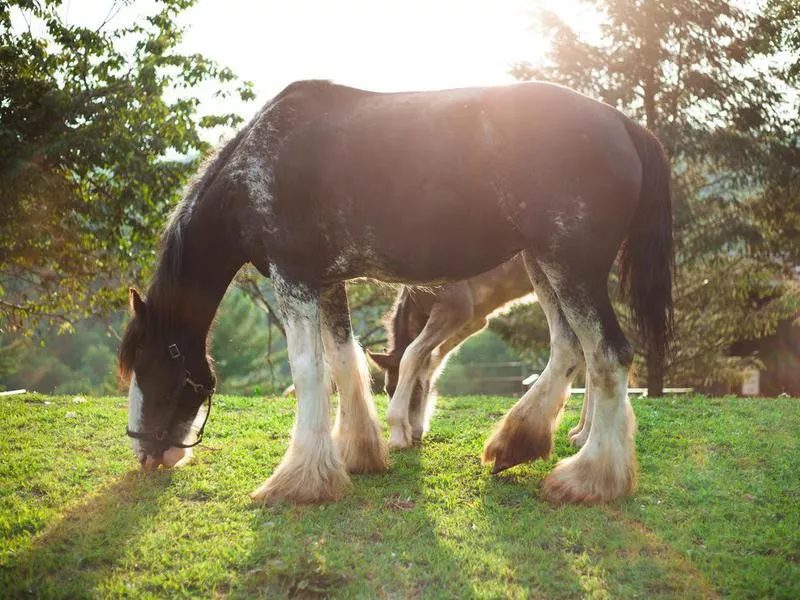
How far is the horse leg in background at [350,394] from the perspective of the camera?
5.32 metres

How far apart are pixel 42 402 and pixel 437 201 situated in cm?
640

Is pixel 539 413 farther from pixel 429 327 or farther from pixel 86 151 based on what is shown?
pixel 86 151

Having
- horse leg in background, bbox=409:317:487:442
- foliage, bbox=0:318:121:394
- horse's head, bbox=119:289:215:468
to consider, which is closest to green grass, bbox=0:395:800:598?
horse's head, bbox=119:289:215:468

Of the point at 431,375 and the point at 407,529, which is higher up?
the point at 431,375

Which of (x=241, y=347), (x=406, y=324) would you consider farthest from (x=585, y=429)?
(x=241, y=347)

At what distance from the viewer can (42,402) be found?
886 cm

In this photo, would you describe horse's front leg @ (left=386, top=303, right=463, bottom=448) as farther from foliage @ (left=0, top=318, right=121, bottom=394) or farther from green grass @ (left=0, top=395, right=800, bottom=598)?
foliage @ (left=0, top=318, right=121, bottom=394)

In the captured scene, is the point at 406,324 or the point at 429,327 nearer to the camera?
the point at 429,327

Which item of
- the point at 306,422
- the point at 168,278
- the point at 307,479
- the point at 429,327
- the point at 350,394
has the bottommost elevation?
the point at 307,479

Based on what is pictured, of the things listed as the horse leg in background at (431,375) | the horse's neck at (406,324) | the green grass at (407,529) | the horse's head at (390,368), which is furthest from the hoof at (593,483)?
the horse's neck at (406,324)

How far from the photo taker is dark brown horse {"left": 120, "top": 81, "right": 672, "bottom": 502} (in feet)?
14.9

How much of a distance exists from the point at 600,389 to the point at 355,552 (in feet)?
5.77

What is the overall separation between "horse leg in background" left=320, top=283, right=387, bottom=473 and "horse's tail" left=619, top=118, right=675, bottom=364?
6.36 feet

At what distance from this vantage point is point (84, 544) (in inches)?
156
